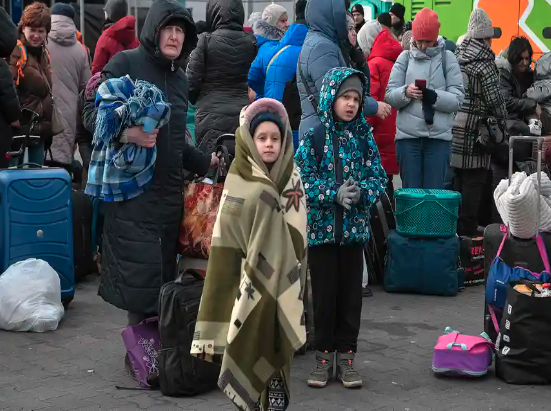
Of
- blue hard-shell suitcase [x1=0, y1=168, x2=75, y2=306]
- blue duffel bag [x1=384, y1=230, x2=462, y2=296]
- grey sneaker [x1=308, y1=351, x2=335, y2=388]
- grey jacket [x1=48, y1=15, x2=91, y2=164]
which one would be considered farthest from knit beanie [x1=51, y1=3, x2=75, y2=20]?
grey sneaker [x1=308, y1=351, x2=335, y2=388]

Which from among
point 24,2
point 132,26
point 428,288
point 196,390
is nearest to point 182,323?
point 196,390

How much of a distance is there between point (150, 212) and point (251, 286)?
1417 mm

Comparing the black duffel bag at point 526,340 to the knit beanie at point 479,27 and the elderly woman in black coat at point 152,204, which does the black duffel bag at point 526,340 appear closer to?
the elderly woman in black coat at point 152,204

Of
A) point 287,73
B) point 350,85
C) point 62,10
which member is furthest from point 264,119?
point 62,10

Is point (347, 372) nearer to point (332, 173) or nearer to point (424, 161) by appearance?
point (332, 173)

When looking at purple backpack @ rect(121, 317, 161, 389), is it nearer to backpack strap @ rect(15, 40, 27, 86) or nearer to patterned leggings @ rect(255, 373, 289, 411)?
patterned leggings @ rect(255, 373, 289, 411)

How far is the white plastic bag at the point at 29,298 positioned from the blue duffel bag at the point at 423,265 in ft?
8.47

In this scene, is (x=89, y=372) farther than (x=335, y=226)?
Yes

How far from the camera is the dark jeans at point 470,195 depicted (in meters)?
8.78

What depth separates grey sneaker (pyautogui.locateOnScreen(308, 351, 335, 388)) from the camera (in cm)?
548

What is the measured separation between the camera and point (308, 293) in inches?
194

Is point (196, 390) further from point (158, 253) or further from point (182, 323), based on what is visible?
point (158, 253)

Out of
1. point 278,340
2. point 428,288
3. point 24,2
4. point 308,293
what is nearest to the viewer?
point 278,340

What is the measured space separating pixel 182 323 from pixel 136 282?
400 mm
